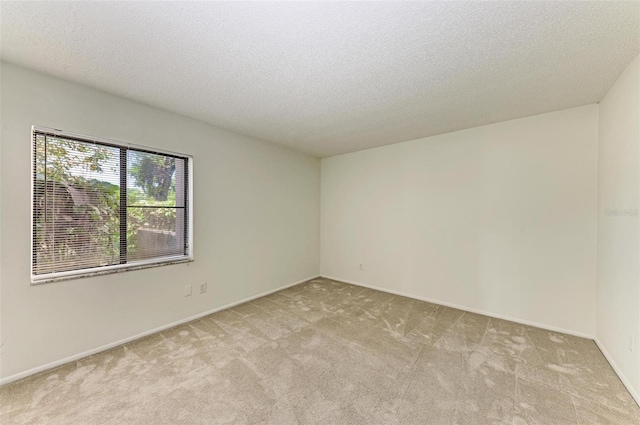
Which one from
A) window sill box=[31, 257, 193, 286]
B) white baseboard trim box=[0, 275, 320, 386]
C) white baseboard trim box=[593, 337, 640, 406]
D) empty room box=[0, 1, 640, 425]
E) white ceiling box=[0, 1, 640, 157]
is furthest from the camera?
window sill box=[31, 257, 193, 286]

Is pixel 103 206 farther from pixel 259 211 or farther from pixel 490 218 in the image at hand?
pixel 490 218

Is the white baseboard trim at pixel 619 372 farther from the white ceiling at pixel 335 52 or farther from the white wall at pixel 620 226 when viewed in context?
the white ceiling at pixel 335 52

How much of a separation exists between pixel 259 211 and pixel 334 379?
252 centimetres

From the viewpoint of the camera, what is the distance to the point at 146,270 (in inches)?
101

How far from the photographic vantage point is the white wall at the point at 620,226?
1768mm

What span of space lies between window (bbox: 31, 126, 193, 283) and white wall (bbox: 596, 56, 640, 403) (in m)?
4.13

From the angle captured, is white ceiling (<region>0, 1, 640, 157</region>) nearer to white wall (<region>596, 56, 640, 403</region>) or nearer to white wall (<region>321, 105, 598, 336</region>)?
white wall (<region>596, 56, 640, 403</region>)

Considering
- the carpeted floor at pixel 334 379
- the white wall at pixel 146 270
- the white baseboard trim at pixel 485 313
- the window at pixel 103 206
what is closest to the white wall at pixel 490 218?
the white baseboard trim at pixel 485 313

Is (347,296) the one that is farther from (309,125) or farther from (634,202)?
(634,202)

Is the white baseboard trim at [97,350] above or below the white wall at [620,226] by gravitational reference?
below

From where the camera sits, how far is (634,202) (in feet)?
5.90

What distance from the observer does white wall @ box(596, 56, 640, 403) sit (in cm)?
177

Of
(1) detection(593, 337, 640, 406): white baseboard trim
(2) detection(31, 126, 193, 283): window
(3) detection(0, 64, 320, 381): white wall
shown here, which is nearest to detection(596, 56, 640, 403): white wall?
(1) detection(593, 337, 640, 406): white baseboard trim

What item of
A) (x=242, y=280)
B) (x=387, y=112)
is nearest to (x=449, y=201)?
(x=387, y=112)
